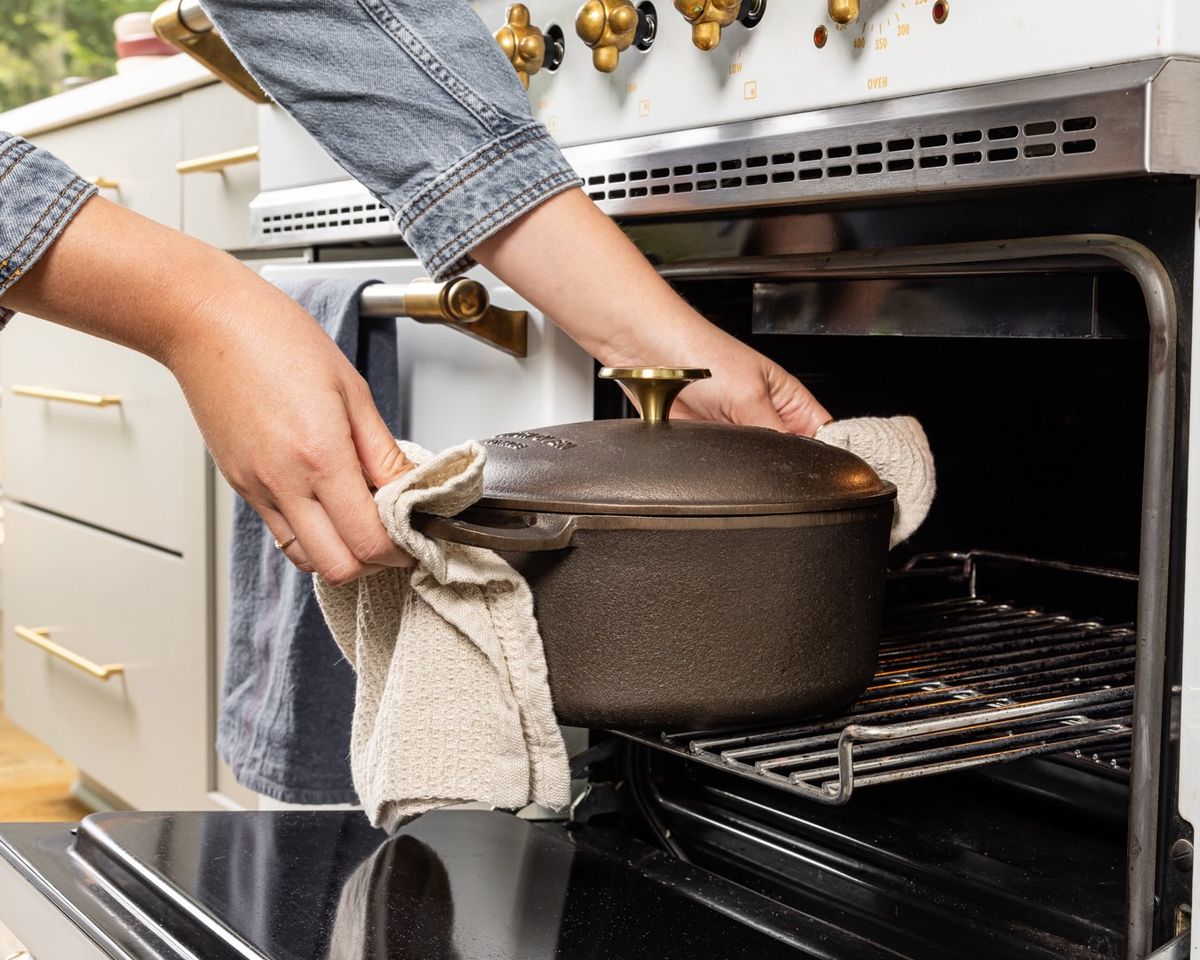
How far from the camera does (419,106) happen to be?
2.75ft

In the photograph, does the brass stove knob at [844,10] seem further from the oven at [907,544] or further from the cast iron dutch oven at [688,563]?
the cast iron dutch oven at [688,563]

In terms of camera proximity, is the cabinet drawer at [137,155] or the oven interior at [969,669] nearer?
the oven interior at [969,669]

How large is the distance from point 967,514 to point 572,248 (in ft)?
1.24

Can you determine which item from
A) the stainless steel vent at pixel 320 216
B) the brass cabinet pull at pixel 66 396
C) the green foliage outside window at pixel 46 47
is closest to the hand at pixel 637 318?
the stainless steel vent at pixel 320 216

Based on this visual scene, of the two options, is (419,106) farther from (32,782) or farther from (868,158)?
(32,782)

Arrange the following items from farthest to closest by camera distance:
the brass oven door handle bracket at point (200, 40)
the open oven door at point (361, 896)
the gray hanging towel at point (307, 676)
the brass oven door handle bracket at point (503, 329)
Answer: the brass oven door handle bracket at point (200, 40) → the gray hanging towel at point (307, 676) → the brass oven door handle bracket at point (503, 329) → the open oven door at point (361, 896)

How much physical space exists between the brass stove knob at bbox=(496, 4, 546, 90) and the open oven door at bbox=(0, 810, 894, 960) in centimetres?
46

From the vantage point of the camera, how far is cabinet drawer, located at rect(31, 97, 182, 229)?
159cm

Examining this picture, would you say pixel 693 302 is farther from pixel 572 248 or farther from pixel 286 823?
pixel 286 823

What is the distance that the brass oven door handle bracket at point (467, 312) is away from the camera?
34.5 inches

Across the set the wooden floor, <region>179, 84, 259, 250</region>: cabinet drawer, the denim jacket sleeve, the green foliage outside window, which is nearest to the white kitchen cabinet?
<region>179, 84, 259, 250</region>: cabinet drawer

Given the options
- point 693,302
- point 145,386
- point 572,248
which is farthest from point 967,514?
point 145,386

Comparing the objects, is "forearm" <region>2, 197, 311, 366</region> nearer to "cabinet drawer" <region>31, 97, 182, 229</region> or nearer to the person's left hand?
the person's left hand

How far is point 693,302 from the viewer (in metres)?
0.91
